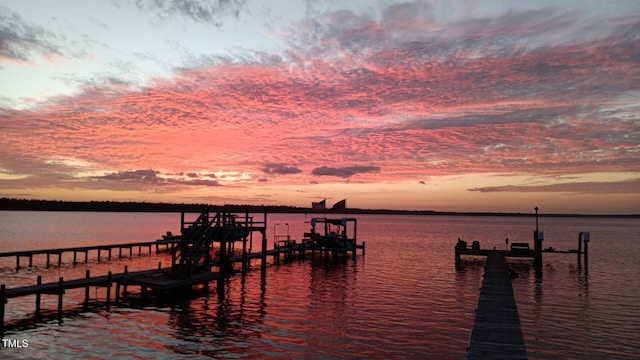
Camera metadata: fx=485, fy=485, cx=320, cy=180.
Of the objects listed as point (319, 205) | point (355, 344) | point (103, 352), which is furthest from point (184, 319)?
point (319, 205)

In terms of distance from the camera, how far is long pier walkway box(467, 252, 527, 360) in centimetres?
1531

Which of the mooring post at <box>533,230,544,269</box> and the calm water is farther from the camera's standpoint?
the mooring post at <box>533,230,544,269</box>

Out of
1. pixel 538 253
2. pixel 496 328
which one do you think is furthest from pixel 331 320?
pixel 538 253

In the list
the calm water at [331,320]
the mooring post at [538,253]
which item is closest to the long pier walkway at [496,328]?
the calm water at [331,320]

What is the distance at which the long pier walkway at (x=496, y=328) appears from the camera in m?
15.3

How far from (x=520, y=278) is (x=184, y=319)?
3011cm

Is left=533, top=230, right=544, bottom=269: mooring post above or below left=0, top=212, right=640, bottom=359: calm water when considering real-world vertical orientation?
above

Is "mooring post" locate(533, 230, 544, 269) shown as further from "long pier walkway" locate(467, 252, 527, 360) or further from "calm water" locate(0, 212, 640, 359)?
"long pier walkway" locate(467, 252, 527, 360)

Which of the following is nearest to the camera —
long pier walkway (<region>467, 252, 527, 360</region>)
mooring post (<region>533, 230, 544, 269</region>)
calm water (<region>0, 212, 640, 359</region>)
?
long pier walkway (<region>467, 252, 527, 360</region>)

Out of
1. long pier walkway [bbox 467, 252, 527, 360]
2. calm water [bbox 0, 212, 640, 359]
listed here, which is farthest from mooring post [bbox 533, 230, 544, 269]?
long pier walkway [bbox 467, 252, 527, 360]

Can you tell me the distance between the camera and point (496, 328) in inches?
713

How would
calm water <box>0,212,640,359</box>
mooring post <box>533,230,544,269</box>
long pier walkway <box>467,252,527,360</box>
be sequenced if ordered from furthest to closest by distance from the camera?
mooring post <box>533,230,544,269</box> < calm water <box>0,212,640,359</box> < long pier walkway <box>467,252,527,360</box>

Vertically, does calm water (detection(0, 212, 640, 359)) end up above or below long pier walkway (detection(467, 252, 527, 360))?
below

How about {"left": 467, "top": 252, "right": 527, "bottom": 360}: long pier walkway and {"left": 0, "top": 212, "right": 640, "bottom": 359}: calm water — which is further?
{"left": 0, "top": 212, "right": 640, "bottom": 359}: calm water
